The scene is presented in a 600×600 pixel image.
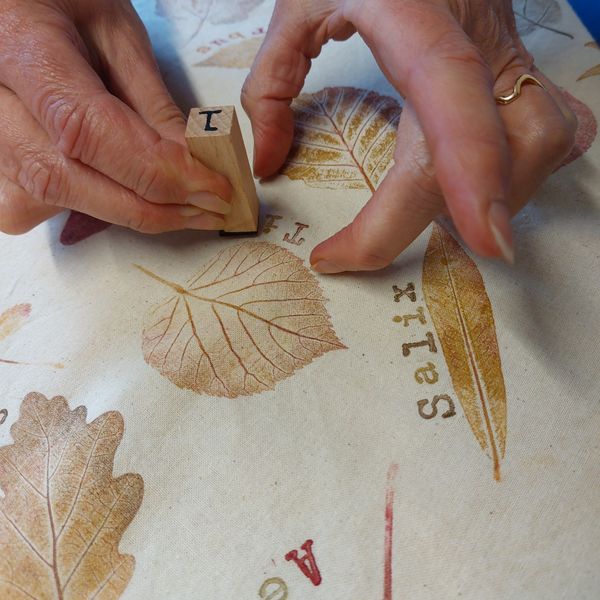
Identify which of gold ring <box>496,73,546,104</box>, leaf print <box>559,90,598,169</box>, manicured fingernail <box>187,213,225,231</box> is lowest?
leaf print <box>559,90,598,169</box>

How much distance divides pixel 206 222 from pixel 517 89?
29 cm

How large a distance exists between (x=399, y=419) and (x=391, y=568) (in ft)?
0.33

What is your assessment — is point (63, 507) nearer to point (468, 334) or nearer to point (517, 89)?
point (468, 334)

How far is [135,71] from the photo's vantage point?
532mm

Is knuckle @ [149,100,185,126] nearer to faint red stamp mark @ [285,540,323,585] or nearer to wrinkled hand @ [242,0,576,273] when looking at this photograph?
wrinkled hand @ [242,0,576,273]

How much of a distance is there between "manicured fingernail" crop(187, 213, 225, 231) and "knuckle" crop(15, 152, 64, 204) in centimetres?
12

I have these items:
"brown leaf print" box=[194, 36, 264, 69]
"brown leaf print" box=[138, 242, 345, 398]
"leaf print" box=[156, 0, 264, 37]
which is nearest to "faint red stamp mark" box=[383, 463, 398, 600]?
"brown leaf print" box=[138, 242, 345, 398]

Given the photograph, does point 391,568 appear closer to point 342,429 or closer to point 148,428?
point 342,429

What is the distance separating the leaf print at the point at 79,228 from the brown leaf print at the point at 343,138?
20 centimetres

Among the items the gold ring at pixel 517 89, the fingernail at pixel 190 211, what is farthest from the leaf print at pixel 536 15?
the fingernail at pixel 190 211

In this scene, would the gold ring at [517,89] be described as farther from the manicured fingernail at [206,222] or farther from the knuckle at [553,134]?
the manicured fingernail at [206,222]

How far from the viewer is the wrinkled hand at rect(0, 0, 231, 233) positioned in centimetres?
44

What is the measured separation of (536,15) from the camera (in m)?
0.64

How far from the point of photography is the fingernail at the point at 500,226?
31 centimetres
